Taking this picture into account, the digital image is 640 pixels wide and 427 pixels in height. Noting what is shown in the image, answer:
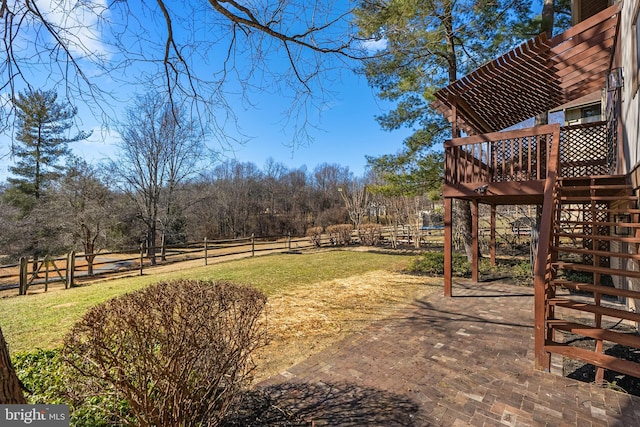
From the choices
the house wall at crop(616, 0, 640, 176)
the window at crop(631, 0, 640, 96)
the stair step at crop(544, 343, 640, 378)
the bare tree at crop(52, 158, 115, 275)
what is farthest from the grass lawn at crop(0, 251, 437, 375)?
the bare tree at crop(52, 158, 115, 275)

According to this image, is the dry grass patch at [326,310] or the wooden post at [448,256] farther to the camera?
the wooden post at [448,256]

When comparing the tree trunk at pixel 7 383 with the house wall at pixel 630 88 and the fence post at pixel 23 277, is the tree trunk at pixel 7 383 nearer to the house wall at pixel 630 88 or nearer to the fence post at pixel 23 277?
the house wall at pixel 630 88

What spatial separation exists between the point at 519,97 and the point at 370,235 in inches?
481

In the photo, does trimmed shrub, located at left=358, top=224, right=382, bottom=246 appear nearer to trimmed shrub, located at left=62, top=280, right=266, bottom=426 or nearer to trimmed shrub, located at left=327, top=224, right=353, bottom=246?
trimmed shrub, located at left=327, top=224, right=353, bottom=246

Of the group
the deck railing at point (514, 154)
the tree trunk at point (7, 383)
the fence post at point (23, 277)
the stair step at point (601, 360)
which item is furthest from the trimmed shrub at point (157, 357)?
the fence post at point (23, 277)

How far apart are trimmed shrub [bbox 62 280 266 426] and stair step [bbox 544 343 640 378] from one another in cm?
316

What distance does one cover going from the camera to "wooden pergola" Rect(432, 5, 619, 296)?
16.0ft

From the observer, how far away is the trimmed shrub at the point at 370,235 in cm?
1811

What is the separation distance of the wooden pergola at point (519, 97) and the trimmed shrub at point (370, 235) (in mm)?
10556

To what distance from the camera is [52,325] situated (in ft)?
16.8

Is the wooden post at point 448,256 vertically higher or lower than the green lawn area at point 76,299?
higher

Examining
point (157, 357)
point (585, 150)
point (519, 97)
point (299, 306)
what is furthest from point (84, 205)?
point (585, 150)

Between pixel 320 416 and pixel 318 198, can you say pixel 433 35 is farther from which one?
pixel 318 198

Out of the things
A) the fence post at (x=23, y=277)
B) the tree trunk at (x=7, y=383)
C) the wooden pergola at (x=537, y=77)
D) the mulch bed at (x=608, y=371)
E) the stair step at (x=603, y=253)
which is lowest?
the fence post at (x=23, y=277)
